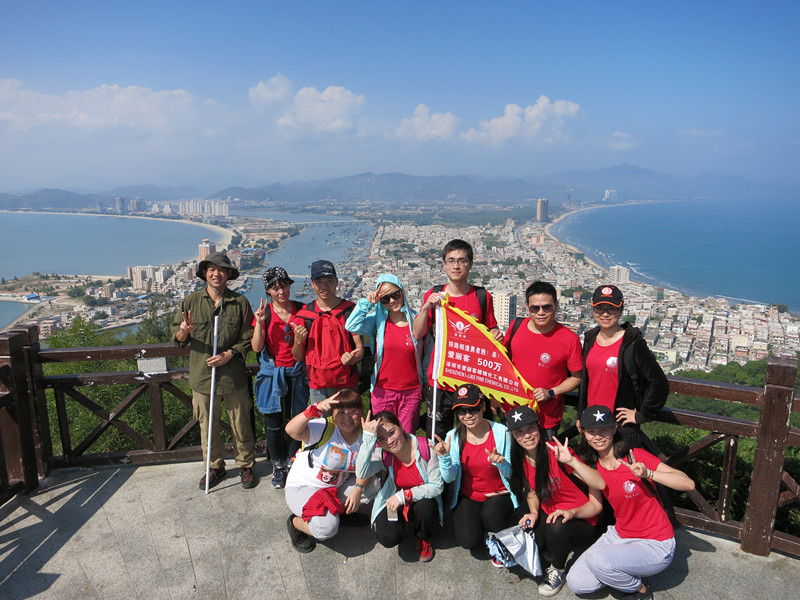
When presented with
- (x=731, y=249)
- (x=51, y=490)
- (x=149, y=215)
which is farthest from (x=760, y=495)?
(x=149, y=215)

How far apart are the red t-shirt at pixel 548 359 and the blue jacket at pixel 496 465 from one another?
418 millimetres

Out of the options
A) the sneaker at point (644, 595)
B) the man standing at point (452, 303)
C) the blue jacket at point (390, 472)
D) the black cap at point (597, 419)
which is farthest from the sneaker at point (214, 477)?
the sneaker at point (644, 595)

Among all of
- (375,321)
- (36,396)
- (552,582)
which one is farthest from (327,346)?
(36,396)

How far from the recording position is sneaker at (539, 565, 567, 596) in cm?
308

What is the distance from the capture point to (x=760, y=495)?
3301 millimetres

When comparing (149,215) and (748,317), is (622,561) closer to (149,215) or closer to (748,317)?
(748,317)

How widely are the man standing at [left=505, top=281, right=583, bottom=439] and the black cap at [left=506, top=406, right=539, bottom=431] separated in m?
0.35

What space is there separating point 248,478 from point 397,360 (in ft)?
5.31

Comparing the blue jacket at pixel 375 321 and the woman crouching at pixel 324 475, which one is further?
the blue jacket at pixel 375 321

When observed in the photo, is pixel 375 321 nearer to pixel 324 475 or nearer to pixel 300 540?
pixel 324 475

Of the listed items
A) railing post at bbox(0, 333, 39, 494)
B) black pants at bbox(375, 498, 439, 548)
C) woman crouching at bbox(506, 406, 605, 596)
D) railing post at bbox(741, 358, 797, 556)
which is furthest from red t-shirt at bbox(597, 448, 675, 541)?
railing post at bbox(0, 333, 39, 494)

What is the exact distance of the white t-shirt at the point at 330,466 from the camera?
3.53 meters

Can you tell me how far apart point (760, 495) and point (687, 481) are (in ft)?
2.70

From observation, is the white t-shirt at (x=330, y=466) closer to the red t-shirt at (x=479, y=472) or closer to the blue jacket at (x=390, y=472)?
the blue jacket at (x=390, y=472)
